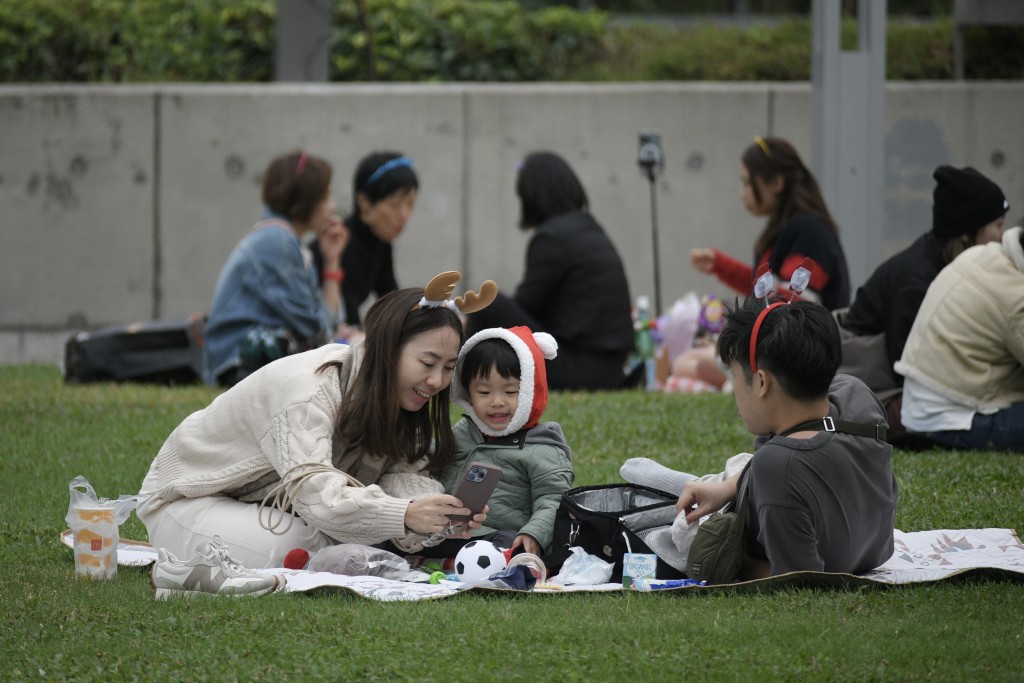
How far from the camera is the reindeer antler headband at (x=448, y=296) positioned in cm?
466

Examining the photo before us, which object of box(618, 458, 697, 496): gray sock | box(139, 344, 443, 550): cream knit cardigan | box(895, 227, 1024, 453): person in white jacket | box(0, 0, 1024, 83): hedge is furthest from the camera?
box(0, 0, 1024, 83): hedge

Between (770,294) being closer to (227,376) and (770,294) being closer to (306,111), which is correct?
(227,376)

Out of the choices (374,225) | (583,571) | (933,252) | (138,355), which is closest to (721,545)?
(583,571)

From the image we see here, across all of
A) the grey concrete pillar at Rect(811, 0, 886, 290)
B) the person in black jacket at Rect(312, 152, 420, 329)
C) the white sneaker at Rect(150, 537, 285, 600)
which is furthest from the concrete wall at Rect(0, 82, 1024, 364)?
the white sneaker at Rect(150, 537, 285, 600)

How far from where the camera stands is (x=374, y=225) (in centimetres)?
940

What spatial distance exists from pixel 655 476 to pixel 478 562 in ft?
2.28

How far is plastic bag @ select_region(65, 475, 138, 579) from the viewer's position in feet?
14.9

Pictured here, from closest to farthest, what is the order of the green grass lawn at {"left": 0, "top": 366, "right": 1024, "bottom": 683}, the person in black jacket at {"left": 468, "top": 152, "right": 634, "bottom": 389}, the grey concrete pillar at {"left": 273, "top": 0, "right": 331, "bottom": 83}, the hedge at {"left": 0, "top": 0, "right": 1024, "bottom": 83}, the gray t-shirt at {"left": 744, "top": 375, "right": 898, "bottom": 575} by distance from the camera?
the green grass lawn at {"left": 0, "top": 366, "right": 1024, "bottom": 683}, the gray t-shirt at {"left": 744, "top": 375, "right": 898, "bottom": 575}, the person in black jacket at {"left": 468, "top": 152, "right": 634, "bottom": 389}, the grey concrete pillar at {"left": 273, "top": 0, "right": 331, "bottom": 83}, the hedge at {"left": 0, "top": 0, "right": 1024, "bottom": 83}

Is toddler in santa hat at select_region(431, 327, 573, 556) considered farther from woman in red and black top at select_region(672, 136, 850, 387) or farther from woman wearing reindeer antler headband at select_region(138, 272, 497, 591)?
woman in red and black top at select_region(672, 136, 850, 387)

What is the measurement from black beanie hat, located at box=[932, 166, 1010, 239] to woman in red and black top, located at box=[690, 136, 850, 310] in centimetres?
149

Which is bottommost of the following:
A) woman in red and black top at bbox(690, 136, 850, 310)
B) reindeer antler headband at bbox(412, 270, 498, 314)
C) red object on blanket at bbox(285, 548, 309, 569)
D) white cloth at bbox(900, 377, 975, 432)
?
red object on blanket at bbox(285, 548, 309, 569)

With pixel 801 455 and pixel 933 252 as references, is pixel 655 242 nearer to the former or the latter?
pixel 933 252

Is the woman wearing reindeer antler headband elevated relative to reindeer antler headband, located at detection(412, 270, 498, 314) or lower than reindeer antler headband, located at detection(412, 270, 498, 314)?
lower

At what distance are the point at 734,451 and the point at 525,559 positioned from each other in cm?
260
